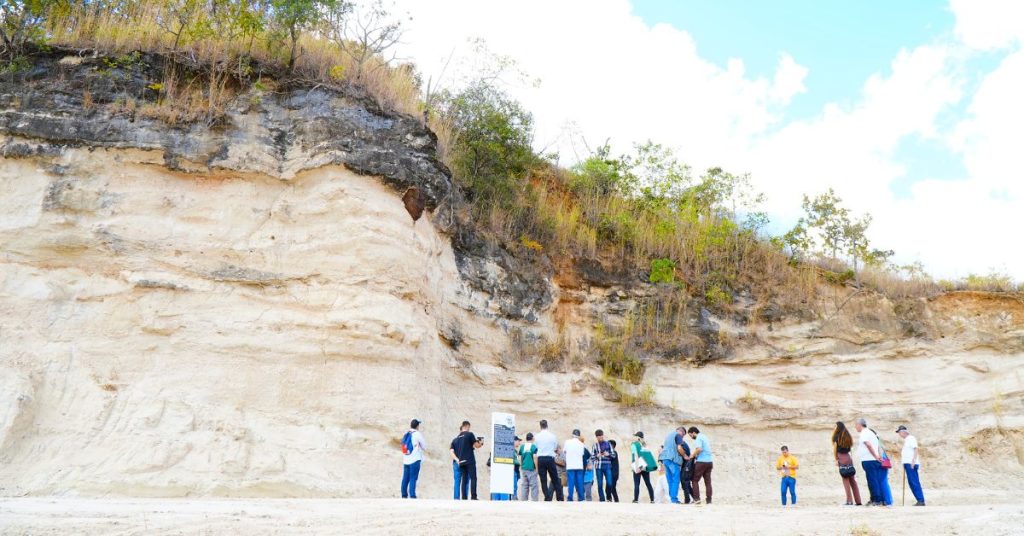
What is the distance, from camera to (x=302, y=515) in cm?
795

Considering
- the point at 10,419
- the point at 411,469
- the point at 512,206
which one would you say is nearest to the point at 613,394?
the point at 512,206

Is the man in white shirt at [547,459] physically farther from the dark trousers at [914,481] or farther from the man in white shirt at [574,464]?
the dark trousers at [914,481]

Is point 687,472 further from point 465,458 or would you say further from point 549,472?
point 465,458

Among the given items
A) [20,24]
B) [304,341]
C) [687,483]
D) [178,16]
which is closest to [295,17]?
[178,16]

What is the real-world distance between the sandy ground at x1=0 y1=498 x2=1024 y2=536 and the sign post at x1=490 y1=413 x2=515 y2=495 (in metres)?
1.71

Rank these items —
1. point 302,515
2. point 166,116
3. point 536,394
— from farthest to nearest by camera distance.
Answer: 1. point 536,394
2. point 166,116
3. point 302,515

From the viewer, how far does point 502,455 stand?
464 inches

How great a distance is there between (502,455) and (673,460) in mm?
2657

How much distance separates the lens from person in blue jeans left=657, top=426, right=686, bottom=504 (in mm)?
12078

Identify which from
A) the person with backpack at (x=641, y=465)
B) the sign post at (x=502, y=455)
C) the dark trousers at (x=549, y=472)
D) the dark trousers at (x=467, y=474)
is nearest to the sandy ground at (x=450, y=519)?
the sign post at (x=502, y=455)

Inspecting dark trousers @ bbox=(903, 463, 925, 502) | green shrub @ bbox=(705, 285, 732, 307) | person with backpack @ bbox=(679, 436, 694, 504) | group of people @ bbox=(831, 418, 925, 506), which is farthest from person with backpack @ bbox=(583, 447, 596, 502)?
green shrub @ bbox=(705, 285, 732, 307)

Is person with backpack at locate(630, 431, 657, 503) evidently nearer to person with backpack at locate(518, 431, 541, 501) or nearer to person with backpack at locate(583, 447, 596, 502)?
person with backpack at locate(583, 447, 596, 502)

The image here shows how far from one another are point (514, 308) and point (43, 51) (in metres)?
9.72

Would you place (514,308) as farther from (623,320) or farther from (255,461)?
(255,461)
